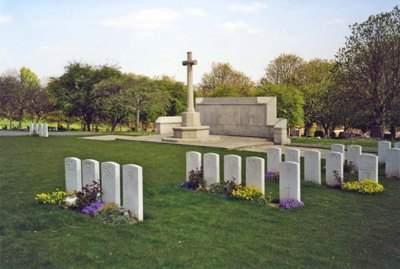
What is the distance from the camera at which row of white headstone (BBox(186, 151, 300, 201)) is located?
8133 mm

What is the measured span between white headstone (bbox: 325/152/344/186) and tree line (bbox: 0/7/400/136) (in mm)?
18500

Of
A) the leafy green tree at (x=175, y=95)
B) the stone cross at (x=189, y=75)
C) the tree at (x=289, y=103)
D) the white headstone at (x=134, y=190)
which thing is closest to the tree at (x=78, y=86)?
the leafy green tree at (x=175, y=95)

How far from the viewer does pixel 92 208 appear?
23.8 feet

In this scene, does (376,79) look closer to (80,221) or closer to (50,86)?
(80,221)

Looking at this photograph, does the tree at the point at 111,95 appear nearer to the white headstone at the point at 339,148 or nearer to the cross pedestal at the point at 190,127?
the cross pedestal at the point at 190,127

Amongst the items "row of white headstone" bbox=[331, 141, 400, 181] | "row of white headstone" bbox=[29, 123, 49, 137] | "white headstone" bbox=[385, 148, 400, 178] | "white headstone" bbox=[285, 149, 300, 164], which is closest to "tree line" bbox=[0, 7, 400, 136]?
"row of white headstone" bbox=[29, 123, 49, 137]

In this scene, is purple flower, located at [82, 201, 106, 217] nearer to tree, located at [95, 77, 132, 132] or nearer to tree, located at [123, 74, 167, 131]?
tree, located at [123, 74, 167, 131]

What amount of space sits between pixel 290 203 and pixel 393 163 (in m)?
4.72

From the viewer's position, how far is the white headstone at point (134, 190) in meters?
7.07

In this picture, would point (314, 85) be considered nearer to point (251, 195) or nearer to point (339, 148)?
point (339, 148)

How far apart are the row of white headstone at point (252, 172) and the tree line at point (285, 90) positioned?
Answer: 20607mm

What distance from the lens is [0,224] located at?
661 cm

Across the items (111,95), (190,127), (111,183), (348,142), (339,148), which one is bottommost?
(111,183)

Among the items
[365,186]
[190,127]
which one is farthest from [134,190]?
[190,127]
